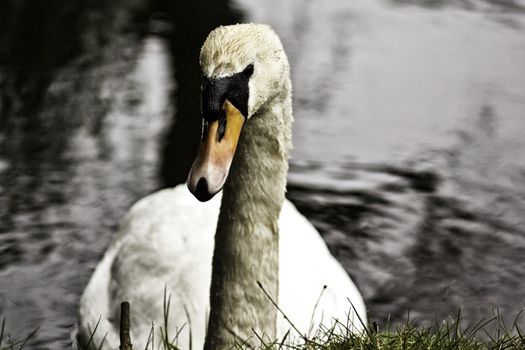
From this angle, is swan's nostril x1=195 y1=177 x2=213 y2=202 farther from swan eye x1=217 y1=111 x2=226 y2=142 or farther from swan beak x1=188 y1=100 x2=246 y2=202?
swan eye x1=217 y1=111 x2=226 y2=142

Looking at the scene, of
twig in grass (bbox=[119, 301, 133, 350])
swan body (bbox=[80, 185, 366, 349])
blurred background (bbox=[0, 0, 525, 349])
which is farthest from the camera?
blurred background (bbox=[0, 0, 525, 349])

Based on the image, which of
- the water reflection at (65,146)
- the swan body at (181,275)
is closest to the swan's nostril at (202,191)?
the swan body at (181,275)

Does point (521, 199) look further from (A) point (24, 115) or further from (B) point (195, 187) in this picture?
(B) point (195, 187)

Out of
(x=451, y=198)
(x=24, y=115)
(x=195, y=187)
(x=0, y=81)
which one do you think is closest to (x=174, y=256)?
(x=195, y=187)

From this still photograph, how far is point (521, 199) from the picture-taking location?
779cm

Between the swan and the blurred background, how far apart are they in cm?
71

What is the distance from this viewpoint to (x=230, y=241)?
4.18 m

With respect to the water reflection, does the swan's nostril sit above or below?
above

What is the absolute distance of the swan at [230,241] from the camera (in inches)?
138

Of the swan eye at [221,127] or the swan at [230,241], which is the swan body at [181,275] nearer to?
the swan at [230,241]

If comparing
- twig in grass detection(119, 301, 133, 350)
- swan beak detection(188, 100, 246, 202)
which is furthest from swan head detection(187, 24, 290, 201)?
twig in grass detection(119, 301, 133, 350)

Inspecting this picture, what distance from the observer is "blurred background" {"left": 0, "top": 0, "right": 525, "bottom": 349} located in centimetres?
671

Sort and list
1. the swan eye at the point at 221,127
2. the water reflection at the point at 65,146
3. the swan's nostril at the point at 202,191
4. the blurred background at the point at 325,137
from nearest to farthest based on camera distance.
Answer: the swan's nostril at the point at 202,191 → the swan eye at the point at 221,127 → the water reflection at the point at 65,146 → the blurred background at the point at 325,137

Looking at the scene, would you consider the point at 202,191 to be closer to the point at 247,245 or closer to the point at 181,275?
the point at 247,245
